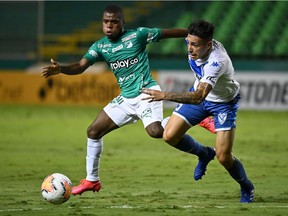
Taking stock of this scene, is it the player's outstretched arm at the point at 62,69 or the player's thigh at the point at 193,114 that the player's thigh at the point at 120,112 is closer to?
the player's outstretched arm at the point at 62,69

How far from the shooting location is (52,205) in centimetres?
850

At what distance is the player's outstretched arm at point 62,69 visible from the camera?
9109 mm

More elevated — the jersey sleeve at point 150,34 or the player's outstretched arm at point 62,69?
the jersey sleeve at point 150,34

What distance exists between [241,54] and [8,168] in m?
15.2

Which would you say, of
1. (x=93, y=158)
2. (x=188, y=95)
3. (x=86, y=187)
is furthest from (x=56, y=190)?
(x=188, y=95)

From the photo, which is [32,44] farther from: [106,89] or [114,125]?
[114,125]

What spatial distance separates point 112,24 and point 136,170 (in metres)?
3.14

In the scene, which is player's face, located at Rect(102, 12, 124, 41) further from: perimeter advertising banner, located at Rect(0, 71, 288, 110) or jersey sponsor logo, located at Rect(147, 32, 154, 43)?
perimeter advertising banner, located at Rect(0, 71, 288, 110)

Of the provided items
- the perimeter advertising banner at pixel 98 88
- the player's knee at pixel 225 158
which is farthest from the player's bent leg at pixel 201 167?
the perimeter advertising banner at pixel 98 88

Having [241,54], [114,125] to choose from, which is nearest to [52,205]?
[114,125]

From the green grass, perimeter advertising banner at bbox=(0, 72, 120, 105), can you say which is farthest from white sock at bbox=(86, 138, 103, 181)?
perimeter advertising banner at bbox=(0, 72, 120, 105)

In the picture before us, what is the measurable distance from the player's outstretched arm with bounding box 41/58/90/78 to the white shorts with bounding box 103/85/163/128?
2.08 feet

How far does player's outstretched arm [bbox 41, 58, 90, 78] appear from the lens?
9.11 metres

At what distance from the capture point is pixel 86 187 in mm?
9180
